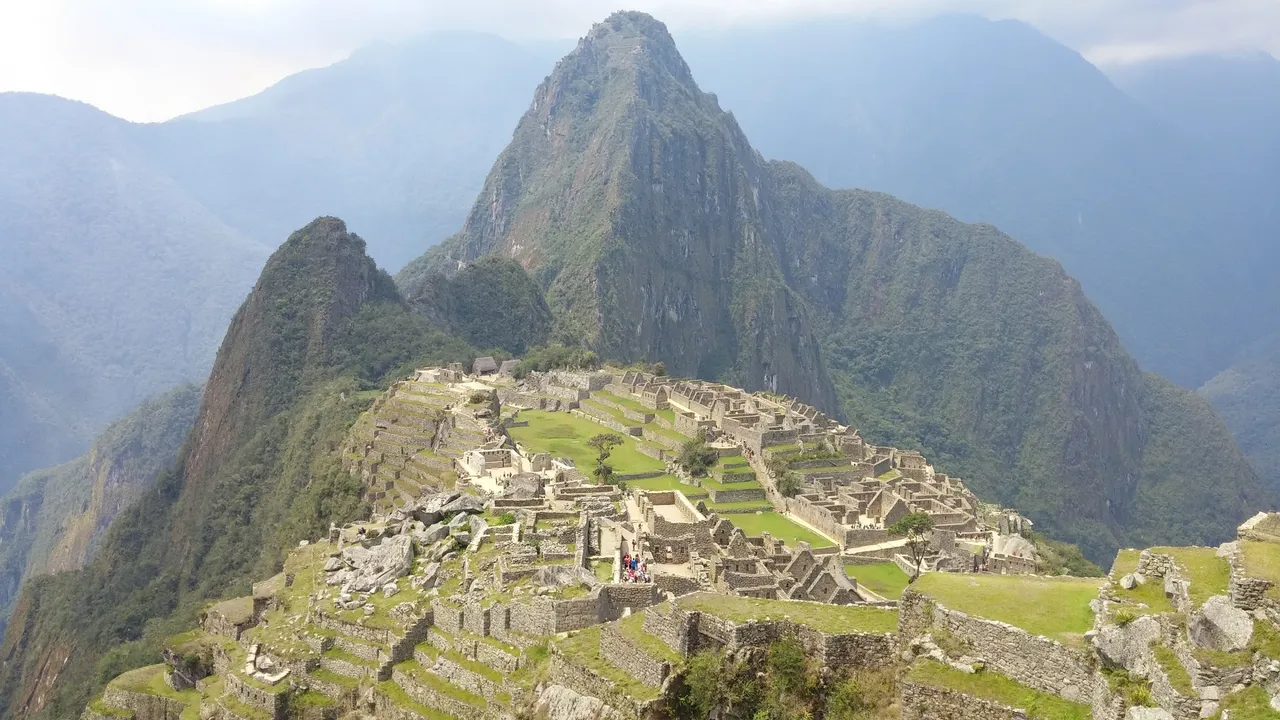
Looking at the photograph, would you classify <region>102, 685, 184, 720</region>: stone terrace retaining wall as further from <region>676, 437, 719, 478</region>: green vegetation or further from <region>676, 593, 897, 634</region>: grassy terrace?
<region>676, 437, 719, 478</region>: green vegetation

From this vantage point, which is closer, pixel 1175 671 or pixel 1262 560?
pixel 1175 671

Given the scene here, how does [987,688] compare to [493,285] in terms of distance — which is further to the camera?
[493,285]

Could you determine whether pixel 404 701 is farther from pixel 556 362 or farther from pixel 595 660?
pixel 556 362

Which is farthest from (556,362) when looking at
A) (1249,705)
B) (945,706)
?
(1249,705)

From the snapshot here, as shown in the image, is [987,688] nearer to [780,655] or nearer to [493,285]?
[780,655]

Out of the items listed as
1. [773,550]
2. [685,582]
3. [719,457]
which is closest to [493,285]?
[719,457]
